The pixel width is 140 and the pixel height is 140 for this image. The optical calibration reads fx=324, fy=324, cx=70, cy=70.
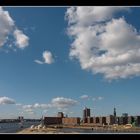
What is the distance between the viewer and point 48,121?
19.7ft
